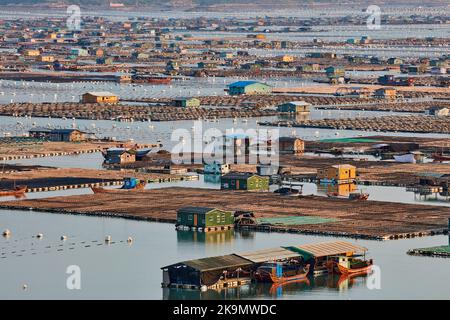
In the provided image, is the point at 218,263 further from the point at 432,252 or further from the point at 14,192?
the point at 14,192

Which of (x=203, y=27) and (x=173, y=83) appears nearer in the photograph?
(x=173, y=83)

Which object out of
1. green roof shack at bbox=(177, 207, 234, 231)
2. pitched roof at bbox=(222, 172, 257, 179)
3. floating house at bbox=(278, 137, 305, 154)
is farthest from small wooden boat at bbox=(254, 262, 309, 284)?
floating house at bbox=(278, 137, 305, 154)

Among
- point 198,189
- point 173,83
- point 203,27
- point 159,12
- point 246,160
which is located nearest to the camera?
point 198,189

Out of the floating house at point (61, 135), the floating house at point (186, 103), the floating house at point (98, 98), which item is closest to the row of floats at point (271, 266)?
the floating house at point (61, 135)

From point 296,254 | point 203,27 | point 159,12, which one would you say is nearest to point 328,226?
point 296,254

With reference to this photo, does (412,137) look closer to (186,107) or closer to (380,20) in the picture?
(186,107)

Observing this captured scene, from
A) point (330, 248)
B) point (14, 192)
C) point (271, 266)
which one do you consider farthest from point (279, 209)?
point (271, 266)

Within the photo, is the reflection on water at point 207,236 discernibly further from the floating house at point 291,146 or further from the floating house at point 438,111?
the floating house at point 438,111

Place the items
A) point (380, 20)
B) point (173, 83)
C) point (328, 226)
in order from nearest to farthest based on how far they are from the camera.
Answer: point (328, 226)
point (173, 83)
point (380, 20)
